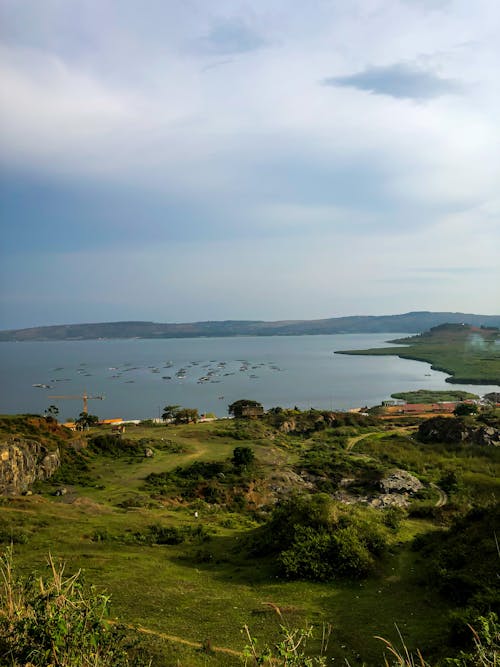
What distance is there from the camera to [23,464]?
28812 mm

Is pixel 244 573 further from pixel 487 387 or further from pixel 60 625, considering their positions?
pixel 487 387

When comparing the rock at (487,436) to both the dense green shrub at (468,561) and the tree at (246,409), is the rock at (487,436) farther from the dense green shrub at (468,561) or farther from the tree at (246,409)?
the dense green shrub at (468,561)

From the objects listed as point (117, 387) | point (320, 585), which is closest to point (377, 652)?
point (320, 585)

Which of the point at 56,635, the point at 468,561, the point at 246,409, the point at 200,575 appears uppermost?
the point at 56,635

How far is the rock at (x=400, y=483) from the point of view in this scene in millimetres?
32875

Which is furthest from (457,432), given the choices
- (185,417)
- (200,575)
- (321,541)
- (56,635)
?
(56,635)

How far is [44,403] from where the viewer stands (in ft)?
329

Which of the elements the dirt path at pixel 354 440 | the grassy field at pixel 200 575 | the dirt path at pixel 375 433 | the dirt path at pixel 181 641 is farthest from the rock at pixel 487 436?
the dirt path at pixel 181 641

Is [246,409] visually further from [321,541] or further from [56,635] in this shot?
[56,635]

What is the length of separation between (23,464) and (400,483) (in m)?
25.2

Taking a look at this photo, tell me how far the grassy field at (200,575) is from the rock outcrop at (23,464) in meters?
1.24

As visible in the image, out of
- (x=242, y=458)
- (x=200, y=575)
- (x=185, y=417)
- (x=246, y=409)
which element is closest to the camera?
(x=200, y=575)

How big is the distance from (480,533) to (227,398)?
3468 inches

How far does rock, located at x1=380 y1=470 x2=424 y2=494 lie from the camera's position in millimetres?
32875
